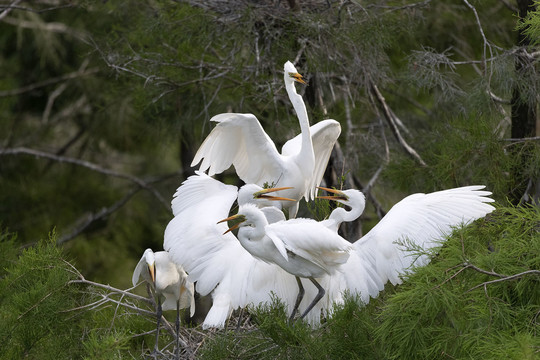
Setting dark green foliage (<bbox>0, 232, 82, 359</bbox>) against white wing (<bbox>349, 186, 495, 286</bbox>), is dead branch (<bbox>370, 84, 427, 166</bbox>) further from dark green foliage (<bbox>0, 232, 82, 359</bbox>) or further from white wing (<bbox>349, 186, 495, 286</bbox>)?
dark green foliage (<bbox>0, 232, 82, 359</bbox>)

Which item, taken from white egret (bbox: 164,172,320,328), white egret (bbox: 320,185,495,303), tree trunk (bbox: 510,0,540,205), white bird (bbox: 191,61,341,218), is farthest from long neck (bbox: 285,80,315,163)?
tree trunk (bbox: 510,0,540,205)

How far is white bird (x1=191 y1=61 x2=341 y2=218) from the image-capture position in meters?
3.90

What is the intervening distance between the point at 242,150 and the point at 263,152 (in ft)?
0.55

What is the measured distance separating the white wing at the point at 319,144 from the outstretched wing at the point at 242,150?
208 millimetres

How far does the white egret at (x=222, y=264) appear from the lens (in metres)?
3.21

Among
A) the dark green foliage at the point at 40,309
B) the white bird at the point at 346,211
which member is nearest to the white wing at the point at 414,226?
the white bird at the point at 346,211

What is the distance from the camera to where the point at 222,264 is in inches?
131

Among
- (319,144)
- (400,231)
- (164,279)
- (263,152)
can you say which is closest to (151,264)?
(164,279)

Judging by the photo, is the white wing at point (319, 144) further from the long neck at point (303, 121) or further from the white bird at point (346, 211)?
the white bird at point (346, 211)

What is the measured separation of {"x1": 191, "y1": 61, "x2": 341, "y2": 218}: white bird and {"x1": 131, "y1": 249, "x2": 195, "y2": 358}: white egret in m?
0.54

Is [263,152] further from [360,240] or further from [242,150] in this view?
[360,240]

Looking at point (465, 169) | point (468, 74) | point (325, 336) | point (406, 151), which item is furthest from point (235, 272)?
point (468, 74)

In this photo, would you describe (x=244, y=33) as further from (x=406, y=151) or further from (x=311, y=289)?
(x=311, y=289)

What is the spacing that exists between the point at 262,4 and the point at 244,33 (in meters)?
0.22
